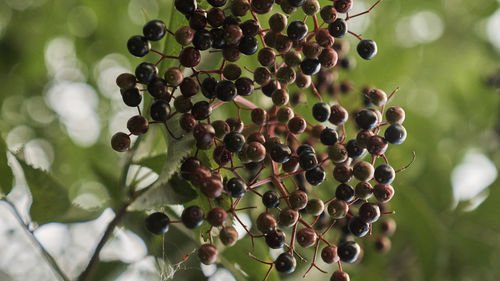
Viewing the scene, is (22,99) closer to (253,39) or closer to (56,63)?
(56,63)

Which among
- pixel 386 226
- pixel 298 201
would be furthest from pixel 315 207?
pixel 386 226

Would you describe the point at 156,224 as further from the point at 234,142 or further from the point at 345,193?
the point at 345,193

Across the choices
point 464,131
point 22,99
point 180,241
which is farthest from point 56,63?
point 464,131

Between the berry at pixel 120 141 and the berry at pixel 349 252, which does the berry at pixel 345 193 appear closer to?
the berry at pixel 349 252

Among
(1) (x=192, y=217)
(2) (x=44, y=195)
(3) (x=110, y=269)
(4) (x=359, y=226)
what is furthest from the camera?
(3) (x=110, y=269)

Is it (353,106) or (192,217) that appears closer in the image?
(192,217)

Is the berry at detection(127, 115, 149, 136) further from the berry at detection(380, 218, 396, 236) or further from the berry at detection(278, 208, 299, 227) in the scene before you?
the berry at detection(380, 218, 396, 236)

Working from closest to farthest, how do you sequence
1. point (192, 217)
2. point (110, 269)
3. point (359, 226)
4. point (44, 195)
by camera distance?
point (192, 217), point (359, 226), point (44, 195), point (110, 269)

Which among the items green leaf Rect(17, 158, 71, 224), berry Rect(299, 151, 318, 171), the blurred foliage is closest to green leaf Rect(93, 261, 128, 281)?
the blurred foliage
